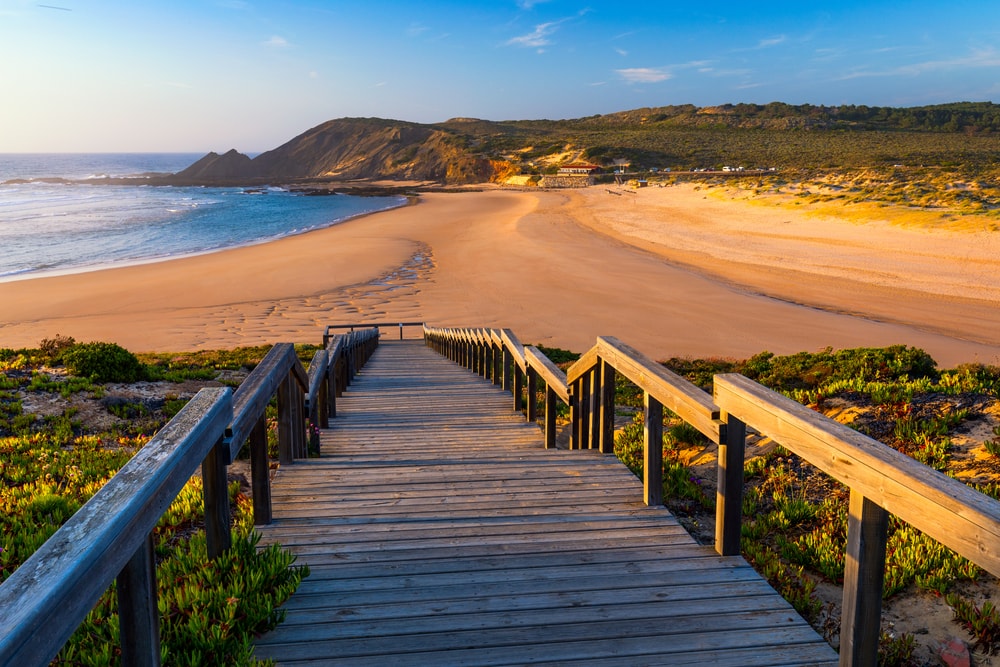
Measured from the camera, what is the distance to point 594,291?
79.0 ft

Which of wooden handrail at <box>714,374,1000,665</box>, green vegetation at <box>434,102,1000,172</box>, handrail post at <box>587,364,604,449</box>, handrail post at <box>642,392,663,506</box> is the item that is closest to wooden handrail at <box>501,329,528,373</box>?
handrail post at <box>587,364,604,449</box>

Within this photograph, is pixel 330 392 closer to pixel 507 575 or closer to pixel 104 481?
pixel 104 481

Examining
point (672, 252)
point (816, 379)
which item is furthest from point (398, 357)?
point (672, 252)

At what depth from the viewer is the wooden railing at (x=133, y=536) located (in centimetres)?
157

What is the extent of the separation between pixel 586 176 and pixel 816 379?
78.5 m

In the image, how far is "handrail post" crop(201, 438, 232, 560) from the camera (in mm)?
3193

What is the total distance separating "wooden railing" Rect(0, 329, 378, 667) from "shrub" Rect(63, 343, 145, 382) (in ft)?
22.7

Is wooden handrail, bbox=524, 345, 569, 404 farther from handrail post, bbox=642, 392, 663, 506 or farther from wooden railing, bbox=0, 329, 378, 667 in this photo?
wooden railing, bbox=0, 329, 378, 667

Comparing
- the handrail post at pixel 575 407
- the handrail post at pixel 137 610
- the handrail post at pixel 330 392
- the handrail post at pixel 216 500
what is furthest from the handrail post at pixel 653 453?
the handrail post at pixel 330 392

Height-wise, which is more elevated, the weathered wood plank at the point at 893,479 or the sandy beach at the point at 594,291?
the weathered wood plank at the point at 893,479

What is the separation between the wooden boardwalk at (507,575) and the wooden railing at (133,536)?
59 centimetres

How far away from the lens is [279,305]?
2377cm

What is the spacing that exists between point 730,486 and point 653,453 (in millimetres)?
672

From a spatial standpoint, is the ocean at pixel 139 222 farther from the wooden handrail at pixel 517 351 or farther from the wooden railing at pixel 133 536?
the wooden railing at pixel 133 536
